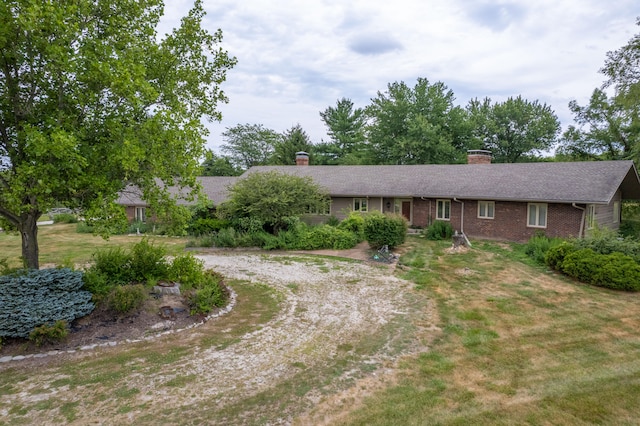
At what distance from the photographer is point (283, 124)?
47469 mm

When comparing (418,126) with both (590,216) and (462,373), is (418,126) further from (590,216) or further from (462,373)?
(462,373)

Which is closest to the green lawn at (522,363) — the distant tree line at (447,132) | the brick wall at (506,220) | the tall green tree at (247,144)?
the brick wall at (506,220)

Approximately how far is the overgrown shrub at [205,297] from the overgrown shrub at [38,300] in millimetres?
2031

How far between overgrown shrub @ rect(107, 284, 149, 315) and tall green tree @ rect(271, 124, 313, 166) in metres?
35.2

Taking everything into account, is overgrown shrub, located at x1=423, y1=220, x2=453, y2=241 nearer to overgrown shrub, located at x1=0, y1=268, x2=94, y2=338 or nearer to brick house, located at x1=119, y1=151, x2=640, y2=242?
brick house, located at x1=119, y1=151, x2=640, y2=242

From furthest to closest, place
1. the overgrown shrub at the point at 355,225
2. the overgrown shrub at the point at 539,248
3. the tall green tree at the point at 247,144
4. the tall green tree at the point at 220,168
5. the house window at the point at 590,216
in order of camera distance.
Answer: the tall green tree at the point at 247,144
the tall green tree at the point at 220,168
the overgrown shrub at the point at 355,225
the house window at the point at 590,216
the overgrown shrub at the point at 539,248

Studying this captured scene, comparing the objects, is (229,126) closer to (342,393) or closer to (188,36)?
(188,36)

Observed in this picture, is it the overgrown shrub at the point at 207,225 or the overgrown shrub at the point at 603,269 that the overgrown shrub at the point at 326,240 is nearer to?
the overgrown shrub at the point at 207,225

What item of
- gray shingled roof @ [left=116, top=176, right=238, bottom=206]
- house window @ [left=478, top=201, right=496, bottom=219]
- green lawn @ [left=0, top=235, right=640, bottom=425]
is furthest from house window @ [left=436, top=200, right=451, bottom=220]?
gray shingled roof @ [left=116, top=176, right=238, bottom=206]

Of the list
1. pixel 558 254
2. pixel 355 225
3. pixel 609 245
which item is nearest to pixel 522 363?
pixel 558 254

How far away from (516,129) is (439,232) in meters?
24.5

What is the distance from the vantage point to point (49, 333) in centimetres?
668

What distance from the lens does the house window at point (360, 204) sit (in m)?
23.7

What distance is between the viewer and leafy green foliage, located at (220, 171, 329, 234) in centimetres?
1848
